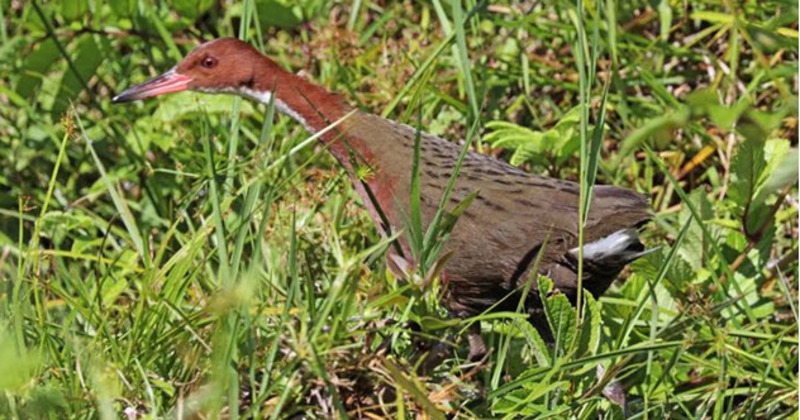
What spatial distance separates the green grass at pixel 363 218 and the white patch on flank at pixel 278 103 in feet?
0.12

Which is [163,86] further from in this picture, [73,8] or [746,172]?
[746,172]

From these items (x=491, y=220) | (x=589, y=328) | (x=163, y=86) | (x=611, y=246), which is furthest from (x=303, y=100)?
(x=589, y=328)

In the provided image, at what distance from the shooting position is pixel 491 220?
3123 mm

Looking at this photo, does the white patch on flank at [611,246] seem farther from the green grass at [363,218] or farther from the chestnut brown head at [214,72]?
the chestnut brown head at [214,72]

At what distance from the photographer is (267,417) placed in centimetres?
242

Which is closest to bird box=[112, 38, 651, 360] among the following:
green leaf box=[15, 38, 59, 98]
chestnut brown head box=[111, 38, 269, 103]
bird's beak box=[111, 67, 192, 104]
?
chestnut brown head box=[111, 38, 269, 103]

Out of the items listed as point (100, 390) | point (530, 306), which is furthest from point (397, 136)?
point (100, 390)

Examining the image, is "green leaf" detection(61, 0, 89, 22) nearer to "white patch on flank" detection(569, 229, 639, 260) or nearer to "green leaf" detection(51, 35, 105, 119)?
"green leaf" detection(51, 35, 105, 119)

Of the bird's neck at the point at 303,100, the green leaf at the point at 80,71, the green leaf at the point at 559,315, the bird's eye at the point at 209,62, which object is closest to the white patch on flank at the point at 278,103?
the bird's neck at the point at 303,100

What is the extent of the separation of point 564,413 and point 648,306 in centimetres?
80

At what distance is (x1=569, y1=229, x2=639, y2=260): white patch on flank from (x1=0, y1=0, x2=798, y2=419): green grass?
4.6 inches

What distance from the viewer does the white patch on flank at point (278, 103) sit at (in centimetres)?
350

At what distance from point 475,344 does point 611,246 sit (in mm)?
430

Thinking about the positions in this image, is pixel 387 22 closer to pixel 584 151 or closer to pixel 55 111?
pixel 55 111
